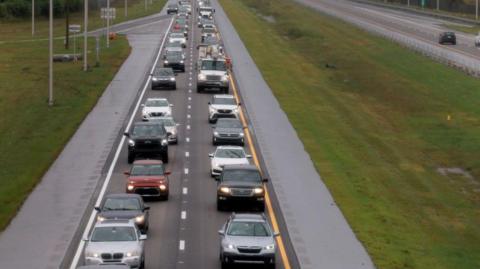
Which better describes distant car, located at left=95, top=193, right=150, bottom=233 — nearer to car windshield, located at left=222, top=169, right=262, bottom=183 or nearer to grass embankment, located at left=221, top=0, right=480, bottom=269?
car windshield, located at left=222, top=169, right=262, bottom=183

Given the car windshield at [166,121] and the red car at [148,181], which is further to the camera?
the car windshield at [166,121]

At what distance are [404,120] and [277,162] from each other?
27217 mm

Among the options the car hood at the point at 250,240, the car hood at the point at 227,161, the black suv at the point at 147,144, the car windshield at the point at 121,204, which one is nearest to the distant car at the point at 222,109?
the black suv at the point at 147,144

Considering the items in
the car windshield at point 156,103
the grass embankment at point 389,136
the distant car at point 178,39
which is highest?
the distant car at point 178,39

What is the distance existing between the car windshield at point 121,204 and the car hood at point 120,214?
32 centimetres

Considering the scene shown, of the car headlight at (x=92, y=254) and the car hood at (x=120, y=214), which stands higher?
the car hood at (x=120, y=214)

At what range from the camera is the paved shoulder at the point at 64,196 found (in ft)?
110

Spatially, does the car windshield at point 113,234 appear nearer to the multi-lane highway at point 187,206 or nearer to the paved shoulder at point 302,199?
the multi-lane highway at point 187,206

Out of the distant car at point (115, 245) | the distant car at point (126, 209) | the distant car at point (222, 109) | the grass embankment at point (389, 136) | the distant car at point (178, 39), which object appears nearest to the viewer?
the distant car at point (115, 245)

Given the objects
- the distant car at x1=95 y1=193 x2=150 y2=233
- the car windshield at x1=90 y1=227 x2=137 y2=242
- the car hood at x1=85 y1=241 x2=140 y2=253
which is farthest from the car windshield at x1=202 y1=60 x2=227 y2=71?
the car hood at x1=85 y1=241 x2=140 y2=253

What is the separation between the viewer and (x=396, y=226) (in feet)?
137

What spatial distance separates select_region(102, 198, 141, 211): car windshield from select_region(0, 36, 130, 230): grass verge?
144 inches

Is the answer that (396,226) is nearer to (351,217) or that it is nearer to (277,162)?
(351,217)

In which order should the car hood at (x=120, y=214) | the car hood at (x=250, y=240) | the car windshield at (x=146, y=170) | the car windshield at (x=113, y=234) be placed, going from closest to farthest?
the car windshield at (x=113, y=234)
the car hood at (x=250, y=240)
the car hood at (x=120, y=214)
the car windshield at (x=146, y=170)
